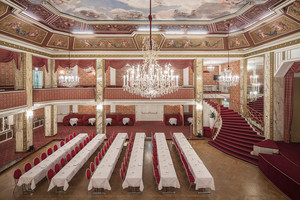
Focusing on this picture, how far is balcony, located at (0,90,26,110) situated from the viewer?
26.9 feet

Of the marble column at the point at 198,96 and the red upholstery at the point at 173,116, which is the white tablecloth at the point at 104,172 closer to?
the marble column at the point at 198,96

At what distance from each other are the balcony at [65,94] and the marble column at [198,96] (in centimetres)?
734

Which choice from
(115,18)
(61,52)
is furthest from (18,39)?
(115,18)

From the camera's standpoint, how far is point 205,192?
6.38 m

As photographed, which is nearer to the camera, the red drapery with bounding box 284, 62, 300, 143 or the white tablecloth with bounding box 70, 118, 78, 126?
the red drapery with bounding box 284, 62, 300, 143

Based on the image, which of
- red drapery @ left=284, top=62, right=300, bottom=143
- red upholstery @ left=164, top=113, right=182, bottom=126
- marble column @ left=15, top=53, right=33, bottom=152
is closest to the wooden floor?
marble column @ left=15, top=53, right=33, bottom=152

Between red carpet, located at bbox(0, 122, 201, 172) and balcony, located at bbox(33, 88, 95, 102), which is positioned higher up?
balcony, located at bbox(33, 88, 95, 102)

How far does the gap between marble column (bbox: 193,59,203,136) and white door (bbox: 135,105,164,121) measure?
18.9 feet

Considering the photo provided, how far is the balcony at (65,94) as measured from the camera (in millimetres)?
11073

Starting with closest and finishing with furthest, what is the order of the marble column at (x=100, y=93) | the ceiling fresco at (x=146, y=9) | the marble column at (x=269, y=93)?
1. the ceiling fresco at (x=146, y=9)
2. the marble column at (x=269, y=93)
3. the marble column at (x=100, y=93)

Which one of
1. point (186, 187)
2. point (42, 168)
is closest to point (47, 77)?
point (42, 168)

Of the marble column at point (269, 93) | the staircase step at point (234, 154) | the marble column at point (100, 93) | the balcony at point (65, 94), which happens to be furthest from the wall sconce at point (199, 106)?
the balcony at point (65, 94)

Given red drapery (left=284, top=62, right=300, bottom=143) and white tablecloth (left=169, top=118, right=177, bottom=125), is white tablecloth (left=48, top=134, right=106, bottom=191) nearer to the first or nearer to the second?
white tablecloth (left=169, top=118, right=177, bottom=125)

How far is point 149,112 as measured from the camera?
18203 mm
